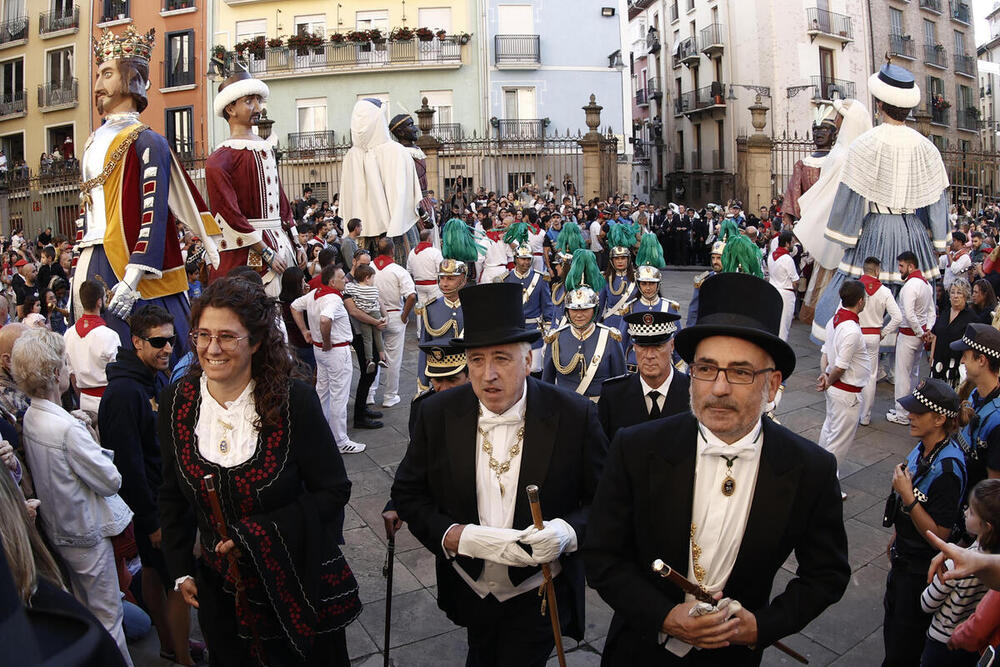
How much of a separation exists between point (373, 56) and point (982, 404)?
3126 centimetres

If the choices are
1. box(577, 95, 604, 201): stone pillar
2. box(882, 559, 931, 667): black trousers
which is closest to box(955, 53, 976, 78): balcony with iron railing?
box(577, 95, 604, 201): stone pillar

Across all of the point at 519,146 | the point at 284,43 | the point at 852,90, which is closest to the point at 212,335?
the point at 519,146

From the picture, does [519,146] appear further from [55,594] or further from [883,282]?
[55,594]

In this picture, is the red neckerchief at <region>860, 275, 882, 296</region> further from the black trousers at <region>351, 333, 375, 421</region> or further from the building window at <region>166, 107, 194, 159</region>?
the building window at <region>166, 107, 194, 159</region>

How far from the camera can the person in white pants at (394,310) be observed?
34.4ft

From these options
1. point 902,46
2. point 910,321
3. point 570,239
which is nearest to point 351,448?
point 910,321

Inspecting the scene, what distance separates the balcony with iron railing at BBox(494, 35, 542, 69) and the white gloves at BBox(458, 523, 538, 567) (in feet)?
104

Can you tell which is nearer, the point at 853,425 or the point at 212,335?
the point at 212,335

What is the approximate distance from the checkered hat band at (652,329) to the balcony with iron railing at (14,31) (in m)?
41.0

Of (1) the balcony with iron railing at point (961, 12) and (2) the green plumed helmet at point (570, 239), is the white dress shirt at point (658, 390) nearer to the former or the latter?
(2) the green plumed helmet at point (570, 239)

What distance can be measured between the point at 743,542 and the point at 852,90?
38.8 m

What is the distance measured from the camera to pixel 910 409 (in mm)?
4555

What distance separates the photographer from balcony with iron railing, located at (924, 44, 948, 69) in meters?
41.4

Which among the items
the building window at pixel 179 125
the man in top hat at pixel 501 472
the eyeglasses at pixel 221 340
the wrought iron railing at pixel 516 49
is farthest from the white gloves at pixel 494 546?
the building window at pixel 179 125
